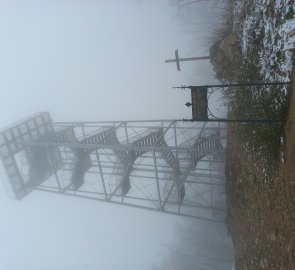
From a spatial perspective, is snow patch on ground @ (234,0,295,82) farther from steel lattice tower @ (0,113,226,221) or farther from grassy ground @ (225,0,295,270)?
steel lattice tower @ (0,113,226,221)

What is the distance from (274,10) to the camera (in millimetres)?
7480

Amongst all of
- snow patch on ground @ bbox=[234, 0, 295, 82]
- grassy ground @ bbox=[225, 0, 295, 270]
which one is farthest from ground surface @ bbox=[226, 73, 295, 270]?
snow patch on ground @ bbox=[234, 0, 295, 82]

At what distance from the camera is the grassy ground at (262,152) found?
664 centimetres

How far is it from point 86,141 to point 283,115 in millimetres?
10755

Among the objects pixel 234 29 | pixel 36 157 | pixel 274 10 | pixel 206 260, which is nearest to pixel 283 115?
pixel 274 10

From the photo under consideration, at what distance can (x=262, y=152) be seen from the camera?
26.1 ft

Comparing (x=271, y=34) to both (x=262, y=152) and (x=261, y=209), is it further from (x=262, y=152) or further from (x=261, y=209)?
(x=261, y=209)

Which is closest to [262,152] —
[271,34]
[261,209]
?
[261,209]

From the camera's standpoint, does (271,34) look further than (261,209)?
No

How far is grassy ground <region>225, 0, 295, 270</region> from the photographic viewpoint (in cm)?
664

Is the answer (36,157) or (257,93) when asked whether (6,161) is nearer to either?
(36,157)

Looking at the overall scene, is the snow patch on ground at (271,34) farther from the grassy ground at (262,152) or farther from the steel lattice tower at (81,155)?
the steel lattice tower at (81,155)

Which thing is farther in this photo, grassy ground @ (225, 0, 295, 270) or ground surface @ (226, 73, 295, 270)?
grassy ground @ (225, 0, 295, 270)

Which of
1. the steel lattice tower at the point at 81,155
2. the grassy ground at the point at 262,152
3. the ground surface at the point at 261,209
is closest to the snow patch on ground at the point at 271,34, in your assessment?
the grassy ground at the point at 262,152
